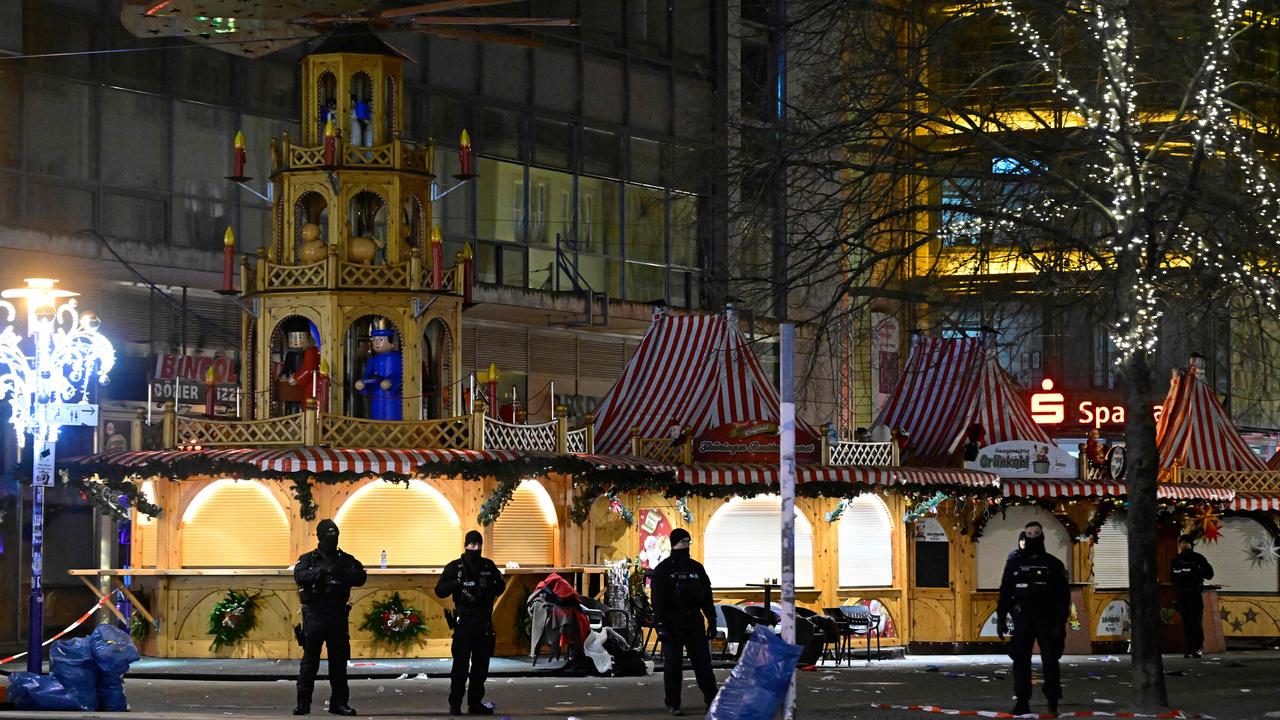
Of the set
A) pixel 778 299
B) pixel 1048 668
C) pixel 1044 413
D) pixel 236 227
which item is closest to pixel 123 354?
pixel 236 227

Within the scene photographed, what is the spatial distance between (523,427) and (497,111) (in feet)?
49.7

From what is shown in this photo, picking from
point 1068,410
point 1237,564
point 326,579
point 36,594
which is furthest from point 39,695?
point 1068,410

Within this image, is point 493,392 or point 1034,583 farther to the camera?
point 493,392

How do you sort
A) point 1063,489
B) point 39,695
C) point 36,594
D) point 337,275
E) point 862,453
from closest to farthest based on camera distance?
point 39,695, point 36,594, point 337,275, point 862,453, point 1063,489

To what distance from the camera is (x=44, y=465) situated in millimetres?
23078

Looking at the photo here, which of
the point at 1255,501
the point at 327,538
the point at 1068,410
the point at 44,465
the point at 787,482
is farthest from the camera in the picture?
the point at 1068,410

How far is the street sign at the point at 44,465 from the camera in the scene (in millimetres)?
23031

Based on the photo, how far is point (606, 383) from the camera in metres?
46.1

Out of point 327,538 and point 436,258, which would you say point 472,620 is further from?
point 436,258

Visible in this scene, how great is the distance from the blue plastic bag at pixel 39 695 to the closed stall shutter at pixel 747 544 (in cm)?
1416

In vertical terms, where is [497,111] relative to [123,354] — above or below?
above

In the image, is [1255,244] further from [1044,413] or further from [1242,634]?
[1044,413]

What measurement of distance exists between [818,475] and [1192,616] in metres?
6.77

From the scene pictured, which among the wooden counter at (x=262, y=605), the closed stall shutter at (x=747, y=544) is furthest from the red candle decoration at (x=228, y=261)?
the closed stall shutter at (x=747, y=544)
